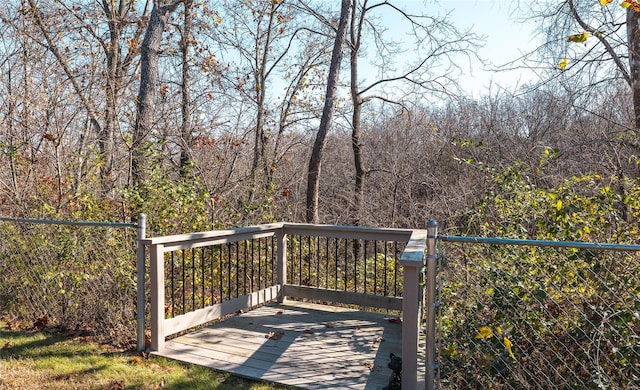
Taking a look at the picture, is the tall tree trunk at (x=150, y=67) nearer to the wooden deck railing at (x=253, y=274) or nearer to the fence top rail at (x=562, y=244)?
the wooden deck railing at (x=253, y=274)

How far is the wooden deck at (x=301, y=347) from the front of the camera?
343 cm

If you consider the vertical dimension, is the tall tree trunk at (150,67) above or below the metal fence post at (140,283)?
above

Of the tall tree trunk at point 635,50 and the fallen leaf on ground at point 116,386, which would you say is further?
the tall tree trunk at point 635,50

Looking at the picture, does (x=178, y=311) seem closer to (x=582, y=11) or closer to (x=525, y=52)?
(x=525, y=52)

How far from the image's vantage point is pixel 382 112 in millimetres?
13016

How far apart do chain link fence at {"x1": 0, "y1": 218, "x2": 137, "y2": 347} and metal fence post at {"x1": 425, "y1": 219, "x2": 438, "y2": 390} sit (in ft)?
8.88

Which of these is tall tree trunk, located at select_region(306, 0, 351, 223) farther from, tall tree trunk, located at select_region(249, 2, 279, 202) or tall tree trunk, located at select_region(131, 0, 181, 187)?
tall tree trunk, located at select_region(131, 0, 181, 187)

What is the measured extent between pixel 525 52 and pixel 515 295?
3.45 metres

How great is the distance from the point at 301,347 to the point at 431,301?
5.76 feet

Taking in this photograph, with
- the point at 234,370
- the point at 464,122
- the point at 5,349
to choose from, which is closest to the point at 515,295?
the point at 234,370

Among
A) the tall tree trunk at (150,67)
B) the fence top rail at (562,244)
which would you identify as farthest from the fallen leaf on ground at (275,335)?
the tall tree trunk at (150,67)

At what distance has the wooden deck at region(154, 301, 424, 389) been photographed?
343 centimetres

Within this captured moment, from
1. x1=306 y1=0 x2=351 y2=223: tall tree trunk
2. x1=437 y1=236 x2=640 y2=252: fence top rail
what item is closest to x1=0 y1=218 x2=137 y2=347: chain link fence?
x1=437 y1=236 x2=640 y2=252: fence top rail

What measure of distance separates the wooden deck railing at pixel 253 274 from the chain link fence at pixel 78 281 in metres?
0.41
